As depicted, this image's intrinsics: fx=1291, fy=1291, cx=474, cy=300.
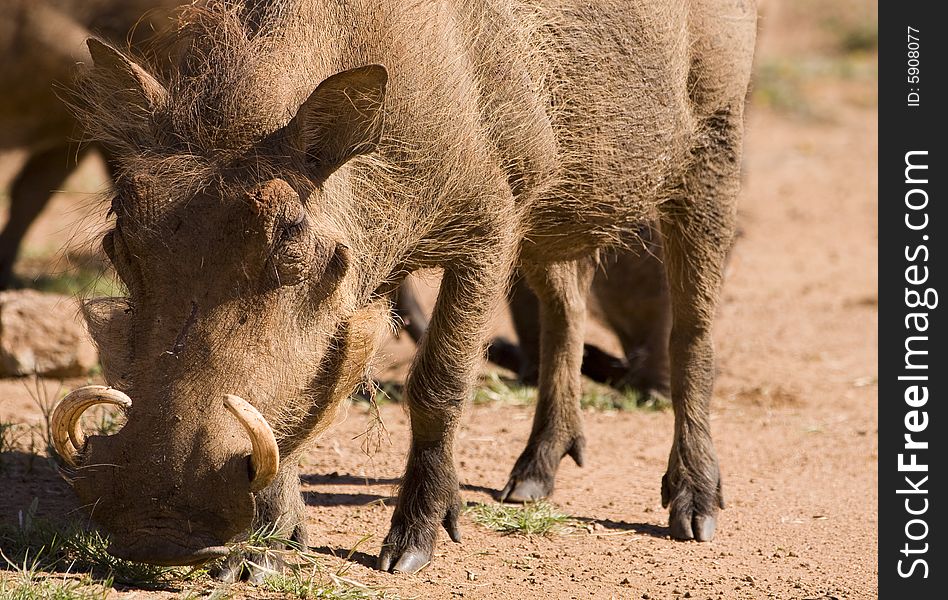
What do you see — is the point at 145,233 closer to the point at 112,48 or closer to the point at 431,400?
the point at 112,48

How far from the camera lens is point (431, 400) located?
3.65 meters

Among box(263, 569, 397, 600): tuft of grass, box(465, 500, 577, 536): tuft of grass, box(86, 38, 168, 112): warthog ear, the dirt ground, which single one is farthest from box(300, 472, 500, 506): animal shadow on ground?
box(86, 38, 168, 112): warthog ear

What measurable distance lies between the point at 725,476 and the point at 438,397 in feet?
5.79

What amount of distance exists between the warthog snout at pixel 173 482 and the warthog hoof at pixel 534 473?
1.81 meters

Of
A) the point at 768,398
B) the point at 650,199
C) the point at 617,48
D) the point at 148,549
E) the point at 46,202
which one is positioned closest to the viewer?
the point at 148,549

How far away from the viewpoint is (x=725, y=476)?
197 inches

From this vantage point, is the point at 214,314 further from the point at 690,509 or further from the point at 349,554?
the point at 690,509

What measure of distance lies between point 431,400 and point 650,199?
3.84 feet

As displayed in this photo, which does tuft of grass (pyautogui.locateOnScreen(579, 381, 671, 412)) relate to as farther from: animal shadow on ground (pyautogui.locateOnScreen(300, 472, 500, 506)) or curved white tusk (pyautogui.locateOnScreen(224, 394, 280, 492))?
curved white tusk (pyautogui.locateOnScreen(224, 394, 280, 492))

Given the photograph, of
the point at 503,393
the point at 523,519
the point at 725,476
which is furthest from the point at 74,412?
the point at 503,393

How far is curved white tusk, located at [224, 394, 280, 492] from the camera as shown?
9.05 feet

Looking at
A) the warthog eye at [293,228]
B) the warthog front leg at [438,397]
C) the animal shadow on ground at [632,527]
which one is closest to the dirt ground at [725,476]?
the animal shadow on ground at [632,527]
